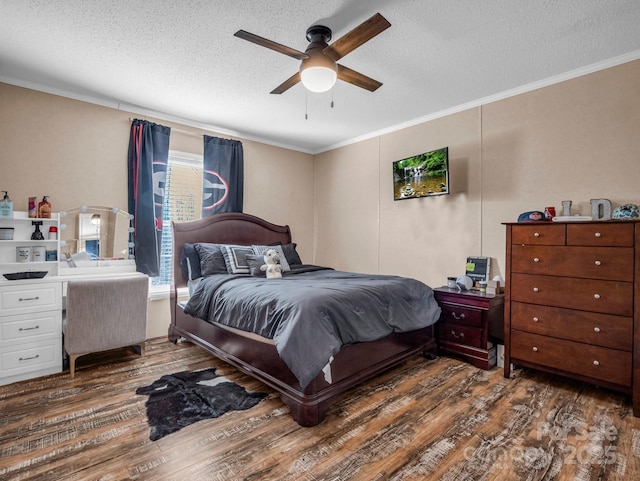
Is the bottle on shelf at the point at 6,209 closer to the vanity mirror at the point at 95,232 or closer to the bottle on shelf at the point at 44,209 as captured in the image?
the bottle on shelf at the point at 44,209

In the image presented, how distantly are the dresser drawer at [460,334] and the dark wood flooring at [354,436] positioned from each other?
44 cm

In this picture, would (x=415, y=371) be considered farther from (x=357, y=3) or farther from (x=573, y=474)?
(x=357, y=3)

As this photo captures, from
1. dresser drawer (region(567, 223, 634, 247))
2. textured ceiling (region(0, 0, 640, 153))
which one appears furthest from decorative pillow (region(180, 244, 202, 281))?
dresser drawer (region(567, 223, 634, 247))

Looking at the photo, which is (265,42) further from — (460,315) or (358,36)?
(460,315)

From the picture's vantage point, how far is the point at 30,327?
2.79 m

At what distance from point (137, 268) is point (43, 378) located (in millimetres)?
1318

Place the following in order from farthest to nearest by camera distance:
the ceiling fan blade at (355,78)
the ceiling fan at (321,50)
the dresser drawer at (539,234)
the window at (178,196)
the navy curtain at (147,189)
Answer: the window at (178,196), the navy curtain at (147,189), the dresser drawer at (539,234), the ceiling fan blade at (355,78), the ceiling fan at (321,50)

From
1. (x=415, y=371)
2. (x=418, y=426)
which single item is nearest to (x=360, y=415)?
(x=418, y=426)

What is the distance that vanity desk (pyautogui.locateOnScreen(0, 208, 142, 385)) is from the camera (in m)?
2.70

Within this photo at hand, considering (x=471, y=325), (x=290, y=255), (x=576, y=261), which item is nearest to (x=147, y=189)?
(x=290, y=255)

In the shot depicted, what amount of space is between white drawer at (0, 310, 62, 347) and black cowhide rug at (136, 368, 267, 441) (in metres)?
1.04

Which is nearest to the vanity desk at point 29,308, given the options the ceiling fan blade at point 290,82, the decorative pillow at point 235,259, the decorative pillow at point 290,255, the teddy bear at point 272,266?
the decorative pillow at point 235,259

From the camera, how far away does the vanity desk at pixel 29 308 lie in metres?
2.70

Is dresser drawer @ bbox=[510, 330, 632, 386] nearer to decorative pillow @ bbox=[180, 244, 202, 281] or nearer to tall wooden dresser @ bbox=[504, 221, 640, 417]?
tall wooden dresser @ bbox=[504, 221, 640, 417]
